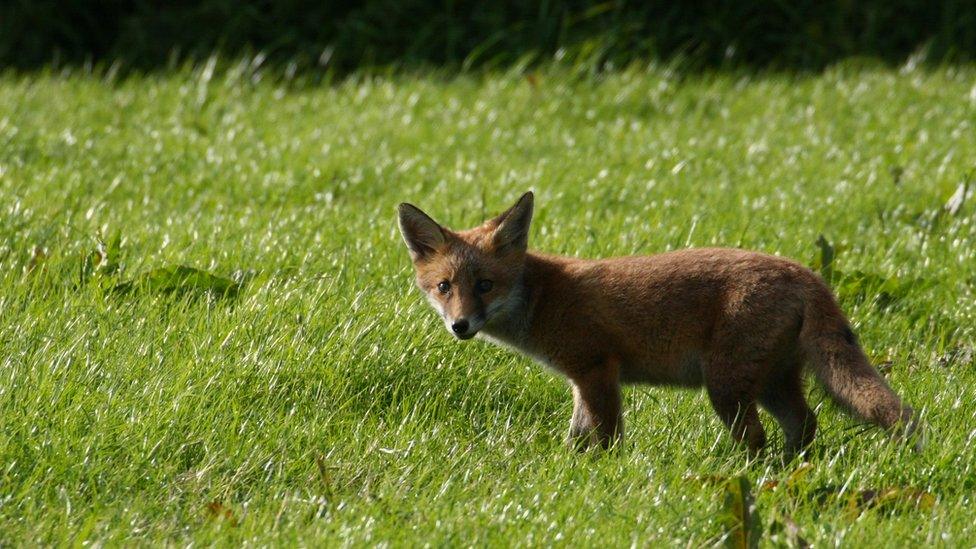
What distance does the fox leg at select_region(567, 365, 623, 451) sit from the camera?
480 cm

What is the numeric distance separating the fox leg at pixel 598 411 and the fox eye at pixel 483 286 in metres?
0.58

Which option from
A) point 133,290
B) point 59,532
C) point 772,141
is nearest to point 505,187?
point 772,141

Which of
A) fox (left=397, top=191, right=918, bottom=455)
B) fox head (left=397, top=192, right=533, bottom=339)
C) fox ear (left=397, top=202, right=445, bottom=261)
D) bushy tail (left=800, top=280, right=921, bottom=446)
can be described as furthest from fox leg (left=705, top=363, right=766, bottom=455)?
fox ear (left=397, top=202, right=445, bottom=261)

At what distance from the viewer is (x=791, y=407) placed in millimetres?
4973

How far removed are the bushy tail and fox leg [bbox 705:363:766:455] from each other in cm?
27

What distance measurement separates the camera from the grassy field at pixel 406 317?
4070 millimetres

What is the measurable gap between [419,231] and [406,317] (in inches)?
15.4

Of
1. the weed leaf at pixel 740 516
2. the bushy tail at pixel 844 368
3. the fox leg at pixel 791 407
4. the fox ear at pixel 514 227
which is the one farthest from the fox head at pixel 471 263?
the weed leaf at pixel 740 516

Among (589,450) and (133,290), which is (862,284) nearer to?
(589,450)

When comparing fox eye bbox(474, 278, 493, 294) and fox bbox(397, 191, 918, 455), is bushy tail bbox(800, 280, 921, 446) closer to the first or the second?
fox bbox(397, 191, 918, 455)

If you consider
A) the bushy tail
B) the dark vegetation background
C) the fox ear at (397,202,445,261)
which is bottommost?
the dark vegetation background

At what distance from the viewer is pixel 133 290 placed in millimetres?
5637

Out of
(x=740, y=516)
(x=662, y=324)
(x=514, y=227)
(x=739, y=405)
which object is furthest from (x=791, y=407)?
(x=514, y=227)

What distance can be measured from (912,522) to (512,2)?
9.46 meters
